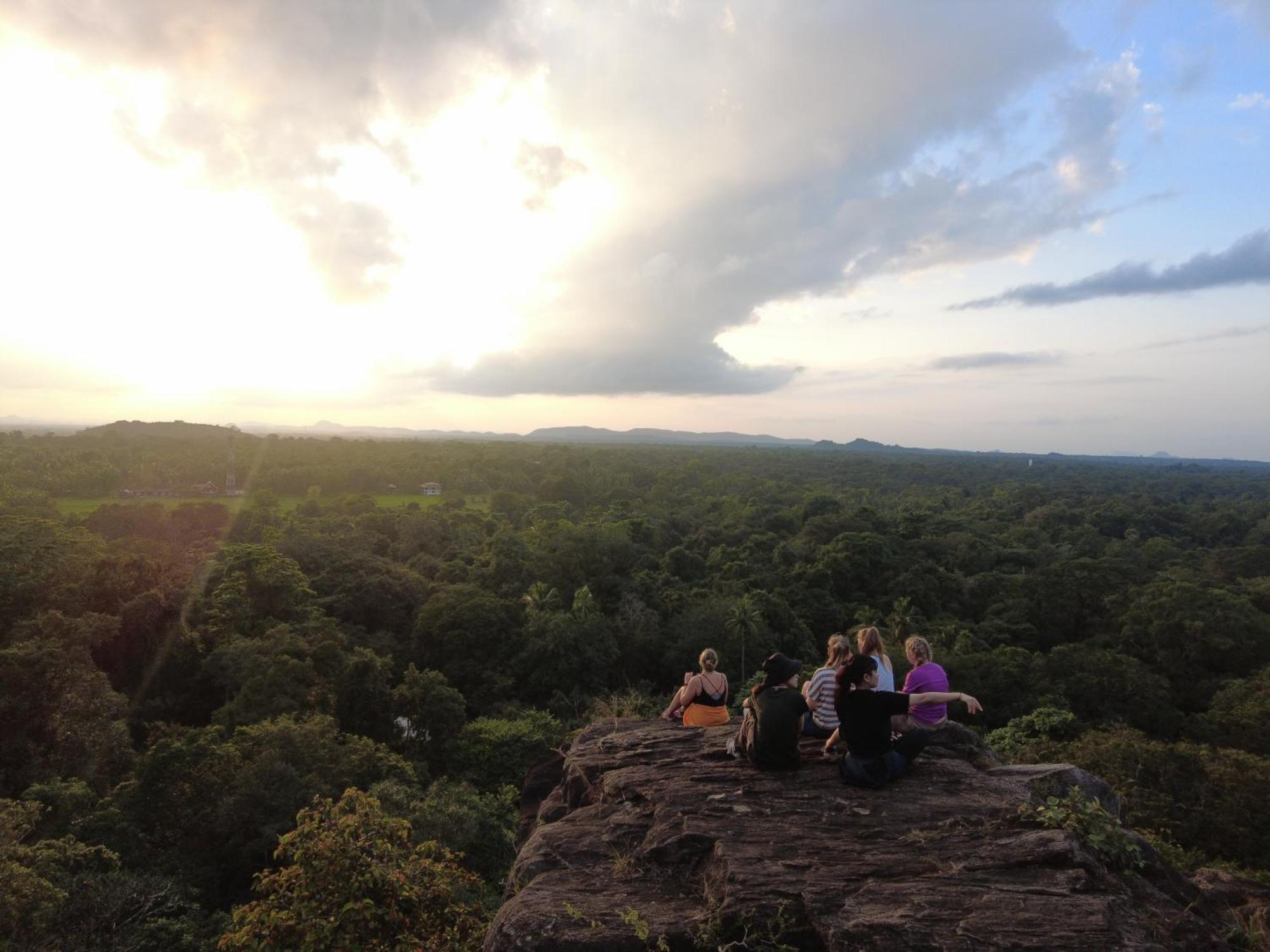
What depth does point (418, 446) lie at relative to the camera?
138750 millimetres

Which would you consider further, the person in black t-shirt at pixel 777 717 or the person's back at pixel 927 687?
the person's back at pixel 927 687

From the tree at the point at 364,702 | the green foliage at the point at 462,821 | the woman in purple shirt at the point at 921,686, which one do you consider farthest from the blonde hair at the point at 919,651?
the tree at the point at 364,702

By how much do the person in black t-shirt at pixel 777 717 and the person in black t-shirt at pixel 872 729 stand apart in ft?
1.45

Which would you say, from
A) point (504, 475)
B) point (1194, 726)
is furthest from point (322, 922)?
point (504, 475)

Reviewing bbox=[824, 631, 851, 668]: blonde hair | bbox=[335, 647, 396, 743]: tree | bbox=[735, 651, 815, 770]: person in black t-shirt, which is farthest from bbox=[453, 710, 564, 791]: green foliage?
bbox=[824, 631, 851, 668]: blonde hair

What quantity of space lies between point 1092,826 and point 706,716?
4.34 m

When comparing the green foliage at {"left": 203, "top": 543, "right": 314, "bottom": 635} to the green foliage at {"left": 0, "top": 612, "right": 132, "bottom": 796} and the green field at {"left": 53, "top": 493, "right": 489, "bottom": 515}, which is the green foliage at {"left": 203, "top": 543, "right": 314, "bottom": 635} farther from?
the green field at {"left": 53, "top": 493, "right": 489, "bottom": 515}

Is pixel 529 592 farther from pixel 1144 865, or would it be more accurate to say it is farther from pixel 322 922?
pixel 1144 865

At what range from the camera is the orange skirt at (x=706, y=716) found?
8.38 metres

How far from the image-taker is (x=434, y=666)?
2794 cm

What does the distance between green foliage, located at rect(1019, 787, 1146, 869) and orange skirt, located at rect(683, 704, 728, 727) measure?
148 inches

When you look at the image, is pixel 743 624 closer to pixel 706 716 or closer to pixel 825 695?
pixel 706 716

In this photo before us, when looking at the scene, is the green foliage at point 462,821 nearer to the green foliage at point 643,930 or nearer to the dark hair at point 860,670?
Answer: the green foliage at point 643,930

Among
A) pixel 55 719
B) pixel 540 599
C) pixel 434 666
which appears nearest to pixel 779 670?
pixel 55 719
